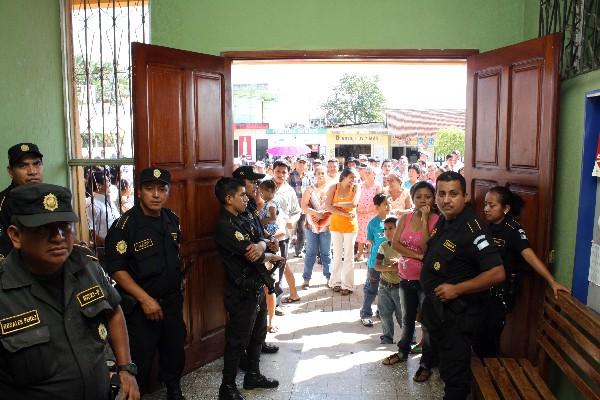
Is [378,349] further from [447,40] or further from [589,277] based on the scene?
[447,40]

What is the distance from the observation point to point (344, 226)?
21.7 ft

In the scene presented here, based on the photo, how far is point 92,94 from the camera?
460 cm

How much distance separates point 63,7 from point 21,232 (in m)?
3.45

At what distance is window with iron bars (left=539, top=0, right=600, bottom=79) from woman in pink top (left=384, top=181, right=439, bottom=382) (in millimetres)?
1354

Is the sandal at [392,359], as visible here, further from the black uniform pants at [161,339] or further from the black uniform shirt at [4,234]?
the black uniform shirt at [4,234]

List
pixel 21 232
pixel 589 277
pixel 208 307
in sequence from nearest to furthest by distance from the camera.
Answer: pixel 21 232 → pixel 589 277 → pixel 208 307

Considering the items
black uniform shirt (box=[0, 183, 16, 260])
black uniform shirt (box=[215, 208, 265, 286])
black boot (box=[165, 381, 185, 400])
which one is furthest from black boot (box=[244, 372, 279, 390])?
black uniform shirt (box=[0, 183, 16, 260])

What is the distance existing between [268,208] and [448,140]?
71.5 feet

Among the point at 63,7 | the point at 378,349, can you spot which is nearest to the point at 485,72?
the point at 378,349

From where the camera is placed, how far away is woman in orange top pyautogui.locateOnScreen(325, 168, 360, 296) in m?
6.60

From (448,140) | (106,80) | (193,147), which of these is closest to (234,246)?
(193,147)

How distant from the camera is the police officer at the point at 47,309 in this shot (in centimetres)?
175

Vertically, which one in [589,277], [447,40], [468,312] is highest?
[447,40]

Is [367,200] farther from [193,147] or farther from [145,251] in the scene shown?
[145,251]
